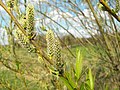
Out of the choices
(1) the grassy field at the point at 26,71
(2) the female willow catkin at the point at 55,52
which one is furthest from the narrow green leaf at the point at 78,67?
(1) the grassy field at the point at 26,71

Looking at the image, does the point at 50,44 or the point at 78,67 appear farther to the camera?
the point at 78,67

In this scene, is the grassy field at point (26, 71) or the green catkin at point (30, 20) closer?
the green catkin at point (30, 20)

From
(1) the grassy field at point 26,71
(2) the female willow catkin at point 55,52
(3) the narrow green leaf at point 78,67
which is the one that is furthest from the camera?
(1) the grassy field at point 26,71

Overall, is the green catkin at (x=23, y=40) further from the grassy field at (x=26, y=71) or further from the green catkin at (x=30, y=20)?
the grassy field at (x=26, y=71)

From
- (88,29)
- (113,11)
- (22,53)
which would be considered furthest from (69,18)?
(113,11)

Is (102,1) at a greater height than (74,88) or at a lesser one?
greater

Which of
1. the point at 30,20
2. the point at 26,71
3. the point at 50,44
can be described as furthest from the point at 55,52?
the point at 26,71

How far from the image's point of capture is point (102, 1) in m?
0.91

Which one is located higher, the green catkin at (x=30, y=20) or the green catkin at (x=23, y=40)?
the green catkin at (x=30, y=20)

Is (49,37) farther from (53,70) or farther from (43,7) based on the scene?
(43,7)

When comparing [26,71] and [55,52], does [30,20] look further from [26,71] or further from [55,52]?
[26,71]

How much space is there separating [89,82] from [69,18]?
210 cm

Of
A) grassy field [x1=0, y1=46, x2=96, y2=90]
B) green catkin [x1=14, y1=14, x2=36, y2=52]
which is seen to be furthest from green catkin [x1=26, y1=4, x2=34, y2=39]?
grassy field [x1=0, y1=46, x2=96, y2=90]

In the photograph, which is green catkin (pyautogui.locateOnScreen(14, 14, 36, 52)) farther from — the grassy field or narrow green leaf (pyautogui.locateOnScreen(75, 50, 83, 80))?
the grassy field
